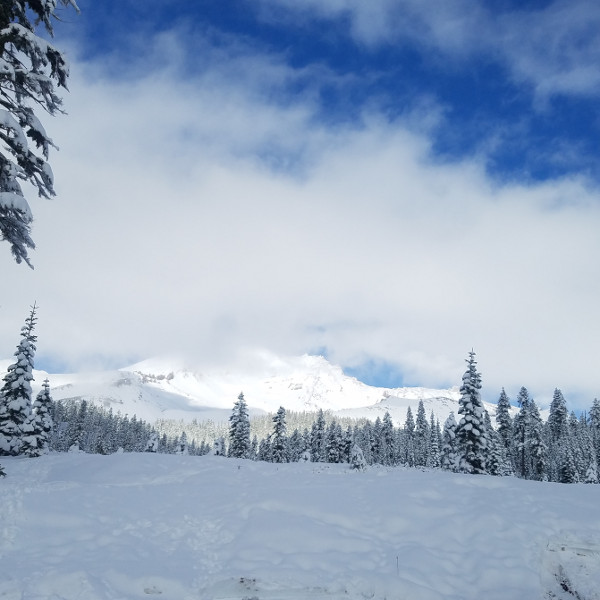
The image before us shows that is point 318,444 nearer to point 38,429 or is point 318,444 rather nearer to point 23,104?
point 38,429

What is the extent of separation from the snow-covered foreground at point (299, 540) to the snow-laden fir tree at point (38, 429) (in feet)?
59.1

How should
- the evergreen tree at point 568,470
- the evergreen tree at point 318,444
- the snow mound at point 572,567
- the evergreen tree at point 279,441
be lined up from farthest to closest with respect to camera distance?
the evergreen tree at point 318,444
the evergreen tree at point 279,441
the evergreen tree at point 568,470
the snow mound at point 572,567

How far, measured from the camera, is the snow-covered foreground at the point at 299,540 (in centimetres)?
1085

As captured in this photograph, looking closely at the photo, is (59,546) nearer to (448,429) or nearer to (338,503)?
(338,503)

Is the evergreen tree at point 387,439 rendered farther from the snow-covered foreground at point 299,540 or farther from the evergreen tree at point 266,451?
the snow-covered foreground at point 299,540

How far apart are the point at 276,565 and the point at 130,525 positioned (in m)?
5.53

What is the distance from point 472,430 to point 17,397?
128 feet

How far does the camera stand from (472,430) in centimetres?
4006

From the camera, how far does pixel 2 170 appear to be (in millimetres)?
11234

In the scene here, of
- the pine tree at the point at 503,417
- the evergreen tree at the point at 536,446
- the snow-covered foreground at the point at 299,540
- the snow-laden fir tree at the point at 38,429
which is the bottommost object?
the snow-covered foreground at the point at 299,540

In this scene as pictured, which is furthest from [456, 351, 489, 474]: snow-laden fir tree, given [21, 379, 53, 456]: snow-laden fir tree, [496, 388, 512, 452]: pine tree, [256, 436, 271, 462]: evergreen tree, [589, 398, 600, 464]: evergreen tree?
[589, 398, 600, 464]: evergreen tree

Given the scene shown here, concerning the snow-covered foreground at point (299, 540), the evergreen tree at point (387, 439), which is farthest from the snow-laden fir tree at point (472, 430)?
the evergreen tree at point (387, 439)

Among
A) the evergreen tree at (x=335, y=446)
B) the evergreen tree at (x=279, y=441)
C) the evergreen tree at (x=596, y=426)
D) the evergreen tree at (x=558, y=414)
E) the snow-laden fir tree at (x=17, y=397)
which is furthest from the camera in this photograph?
the evergreen tree at (x=558, y=414)

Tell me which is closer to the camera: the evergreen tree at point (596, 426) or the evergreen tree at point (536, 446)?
the evergreen tree at point (536, 446)
